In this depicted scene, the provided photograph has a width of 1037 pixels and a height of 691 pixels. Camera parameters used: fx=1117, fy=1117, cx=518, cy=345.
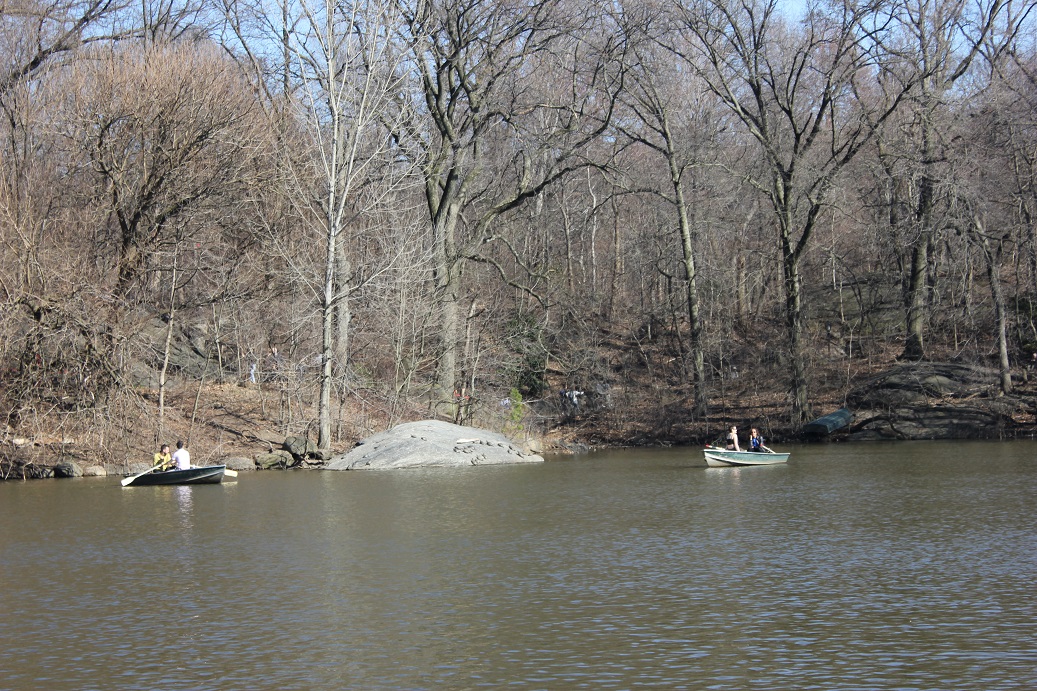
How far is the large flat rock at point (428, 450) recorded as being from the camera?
29047 millimetres

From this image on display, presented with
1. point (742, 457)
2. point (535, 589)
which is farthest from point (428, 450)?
point (535, 589)

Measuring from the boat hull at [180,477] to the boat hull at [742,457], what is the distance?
11771 mm

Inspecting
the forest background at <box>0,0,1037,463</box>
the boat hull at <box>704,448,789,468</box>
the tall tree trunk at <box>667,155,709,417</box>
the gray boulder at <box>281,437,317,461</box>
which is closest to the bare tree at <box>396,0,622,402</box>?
the forest background at <box>0,0,1037,463</box>

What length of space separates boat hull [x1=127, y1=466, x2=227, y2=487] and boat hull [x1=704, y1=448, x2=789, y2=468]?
1177 centimetres

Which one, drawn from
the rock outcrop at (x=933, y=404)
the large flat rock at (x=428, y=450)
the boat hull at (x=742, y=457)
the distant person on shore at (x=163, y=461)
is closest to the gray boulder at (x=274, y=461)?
the large flat rock at (x=428, y=450)

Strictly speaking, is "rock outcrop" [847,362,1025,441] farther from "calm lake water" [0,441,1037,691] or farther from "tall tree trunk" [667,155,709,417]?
"calm lake water" [0,441,1037,691]

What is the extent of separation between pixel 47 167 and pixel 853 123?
26542mm

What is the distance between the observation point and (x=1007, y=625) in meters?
9.68

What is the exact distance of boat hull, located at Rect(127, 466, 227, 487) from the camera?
990 inches

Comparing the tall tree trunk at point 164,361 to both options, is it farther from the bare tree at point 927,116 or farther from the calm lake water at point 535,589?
the bare tree at point 927,116

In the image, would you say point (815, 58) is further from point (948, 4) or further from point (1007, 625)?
point (1007, 625)

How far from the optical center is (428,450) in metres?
29.3

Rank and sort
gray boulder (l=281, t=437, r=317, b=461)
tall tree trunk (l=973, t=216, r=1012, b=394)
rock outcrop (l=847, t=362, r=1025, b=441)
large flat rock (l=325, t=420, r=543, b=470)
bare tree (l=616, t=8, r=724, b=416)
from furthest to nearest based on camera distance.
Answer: bare tree (l=616, t=8, r=724, b=416)
rock outcrop (l=847, t=362, r=1025, b=441)
tall tree trunk (l=973, t=216, r=1012, b=394)
gray boulder (l=281, t=437, r=317, b=461)
large flat rock (l=325, t=420, r=543, b=470)

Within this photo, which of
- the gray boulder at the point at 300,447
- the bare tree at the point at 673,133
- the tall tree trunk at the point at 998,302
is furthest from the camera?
the bare tree at the point at 673,133
